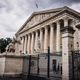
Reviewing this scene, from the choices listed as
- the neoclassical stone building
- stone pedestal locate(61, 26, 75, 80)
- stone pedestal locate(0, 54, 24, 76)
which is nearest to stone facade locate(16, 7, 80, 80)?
Result: the neoclassical stone building

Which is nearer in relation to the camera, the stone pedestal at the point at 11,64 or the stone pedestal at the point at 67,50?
the stone pedestal at the point at 67,50

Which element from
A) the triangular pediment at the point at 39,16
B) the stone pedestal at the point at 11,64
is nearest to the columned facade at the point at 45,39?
the triangular pediment at the point at 39,16

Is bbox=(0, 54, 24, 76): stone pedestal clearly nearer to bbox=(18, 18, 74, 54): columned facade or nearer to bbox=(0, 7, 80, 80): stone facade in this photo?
bbox=(0, 7, 80, 80): stone facade

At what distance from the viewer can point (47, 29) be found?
45375 millimetres

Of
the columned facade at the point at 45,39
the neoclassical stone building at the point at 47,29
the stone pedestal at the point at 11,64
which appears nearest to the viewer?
the stone pedestal at the point at 11,64

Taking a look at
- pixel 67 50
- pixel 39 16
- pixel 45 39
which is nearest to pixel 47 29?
pixel 45 39

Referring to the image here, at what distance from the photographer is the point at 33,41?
52.0 metres

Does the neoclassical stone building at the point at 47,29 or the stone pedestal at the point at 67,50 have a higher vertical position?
the neoclassical stone building at the point at 47,29

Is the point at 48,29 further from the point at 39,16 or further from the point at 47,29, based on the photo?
the point at 39,16

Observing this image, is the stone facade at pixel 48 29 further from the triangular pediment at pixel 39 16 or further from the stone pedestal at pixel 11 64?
the stone pedestal at pixel 11 64

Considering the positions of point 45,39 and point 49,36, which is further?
point 49,36

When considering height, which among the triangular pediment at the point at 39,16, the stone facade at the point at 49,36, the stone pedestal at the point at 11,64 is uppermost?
the triangular pediment at the point at 39,16

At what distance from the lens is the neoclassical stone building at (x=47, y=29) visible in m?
39.0

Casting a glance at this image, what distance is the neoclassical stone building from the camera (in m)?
39.0
